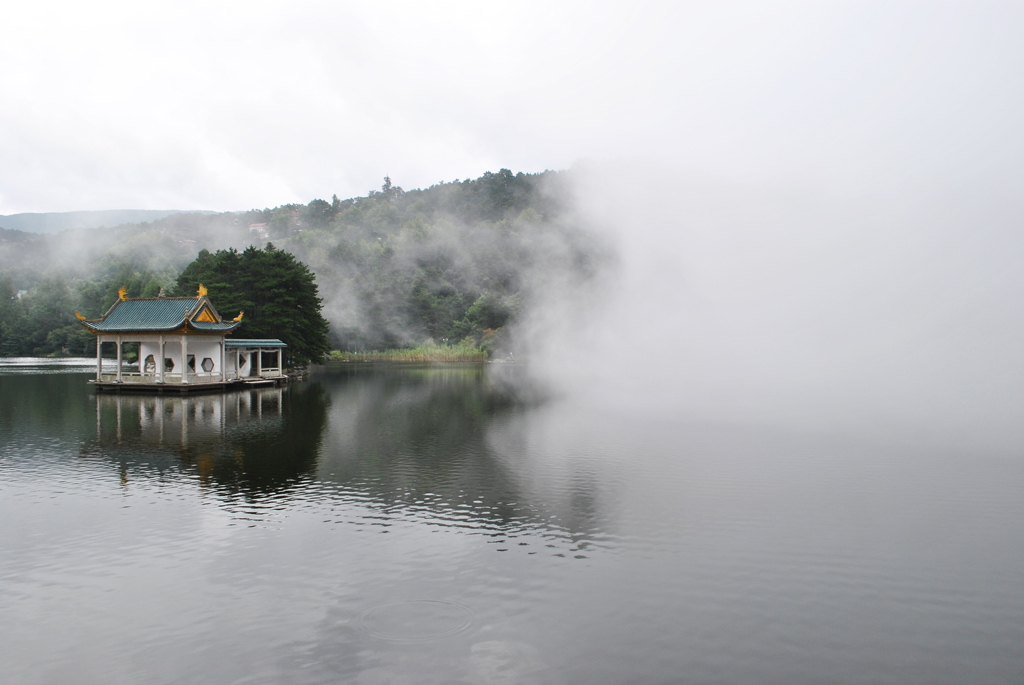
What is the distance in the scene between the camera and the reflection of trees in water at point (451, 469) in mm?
12330

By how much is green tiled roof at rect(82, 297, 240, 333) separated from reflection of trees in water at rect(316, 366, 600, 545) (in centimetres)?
1214

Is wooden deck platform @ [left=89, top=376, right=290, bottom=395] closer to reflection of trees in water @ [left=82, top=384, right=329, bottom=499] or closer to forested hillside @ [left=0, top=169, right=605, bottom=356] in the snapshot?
reflection of trees in water @ [left=82, top=384, right=329, bottom=499]

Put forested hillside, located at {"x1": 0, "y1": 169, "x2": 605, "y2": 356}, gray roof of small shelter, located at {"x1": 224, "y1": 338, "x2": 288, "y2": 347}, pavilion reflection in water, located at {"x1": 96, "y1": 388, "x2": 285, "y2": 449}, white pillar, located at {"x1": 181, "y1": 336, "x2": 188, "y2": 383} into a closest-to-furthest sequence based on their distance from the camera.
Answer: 1. pavilion reflection in water, located at {"x1": 96, "y1": 388, "x2": 285, "y2": 449}
2. white pillar, located at {"x1": 181, "y1": 336, "x2": 188, "y2": 383}
3. gray roof of small shelter, located at {"x1": 224, "y1": 338, "x2": 288, "y2": 347}
4. forested hillside, located at {"x1": 0, "y1": 169, "x2": 605, "y2": 356}

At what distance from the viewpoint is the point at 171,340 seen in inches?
1522

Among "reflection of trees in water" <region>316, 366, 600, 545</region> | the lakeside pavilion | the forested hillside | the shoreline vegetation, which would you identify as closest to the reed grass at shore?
the shoreline vegetation

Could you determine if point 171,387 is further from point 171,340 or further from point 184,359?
point 171,340

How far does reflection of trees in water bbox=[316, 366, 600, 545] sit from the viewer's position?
12330 mm

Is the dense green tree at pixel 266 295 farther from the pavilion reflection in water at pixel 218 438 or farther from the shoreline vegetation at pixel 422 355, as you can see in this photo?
the shoreline vegetation at pixel 422 355

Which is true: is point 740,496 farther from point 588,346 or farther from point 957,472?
point 588,346

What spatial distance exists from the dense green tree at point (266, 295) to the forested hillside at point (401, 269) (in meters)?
1.97

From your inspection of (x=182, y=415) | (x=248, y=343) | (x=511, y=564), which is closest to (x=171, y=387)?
(x=248, y=343)

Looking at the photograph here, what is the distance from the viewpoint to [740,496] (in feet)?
45.0

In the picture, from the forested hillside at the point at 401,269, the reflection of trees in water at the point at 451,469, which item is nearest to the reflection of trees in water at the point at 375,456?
the reflection of trees in water at the point at 451,469

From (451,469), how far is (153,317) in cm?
2950
